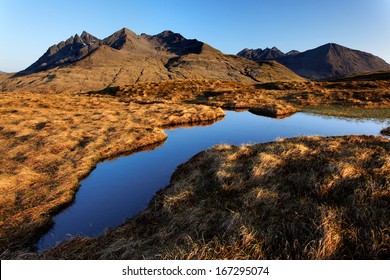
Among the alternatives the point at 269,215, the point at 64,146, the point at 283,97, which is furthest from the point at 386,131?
the point at 283,97

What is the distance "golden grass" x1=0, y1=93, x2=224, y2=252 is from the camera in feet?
43.1

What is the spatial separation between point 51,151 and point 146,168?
8.45m

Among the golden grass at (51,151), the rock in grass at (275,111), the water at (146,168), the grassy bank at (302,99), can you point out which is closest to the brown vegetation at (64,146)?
the golden grass at (51,151)

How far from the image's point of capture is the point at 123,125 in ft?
104

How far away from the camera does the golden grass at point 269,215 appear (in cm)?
862

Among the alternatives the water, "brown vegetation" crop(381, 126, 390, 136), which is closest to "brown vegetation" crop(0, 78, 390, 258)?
the water

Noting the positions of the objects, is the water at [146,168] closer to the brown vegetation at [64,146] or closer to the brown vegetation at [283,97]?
the brown vegetation at [64,146]

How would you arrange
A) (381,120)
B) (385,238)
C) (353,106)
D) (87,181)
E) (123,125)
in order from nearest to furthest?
(385,238) < (87,181) < (123,125) < (381,120) < (353,106)

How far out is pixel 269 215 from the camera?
34.9ft

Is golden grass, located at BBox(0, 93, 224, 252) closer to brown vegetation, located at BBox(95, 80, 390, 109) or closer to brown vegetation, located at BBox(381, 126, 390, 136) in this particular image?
brown vegetation, located at BBox(95, 80, 390, 109)

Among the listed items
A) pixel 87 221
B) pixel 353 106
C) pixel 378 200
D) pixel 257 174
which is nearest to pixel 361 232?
pixel 378 200
